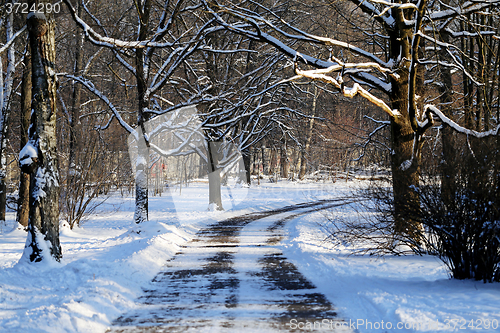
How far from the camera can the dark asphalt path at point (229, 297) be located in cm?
489

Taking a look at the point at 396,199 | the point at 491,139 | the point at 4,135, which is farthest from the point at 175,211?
the point at 491,139

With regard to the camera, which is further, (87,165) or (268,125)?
(268,125)

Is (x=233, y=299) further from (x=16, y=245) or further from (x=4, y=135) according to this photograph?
(x=4, y=135)

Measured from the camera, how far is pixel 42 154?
8.11m

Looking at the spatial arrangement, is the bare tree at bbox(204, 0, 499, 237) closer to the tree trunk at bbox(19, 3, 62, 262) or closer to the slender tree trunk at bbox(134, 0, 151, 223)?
the tree trunk at bbox(19, 3, 62, 262)

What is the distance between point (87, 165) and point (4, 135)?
146 inches

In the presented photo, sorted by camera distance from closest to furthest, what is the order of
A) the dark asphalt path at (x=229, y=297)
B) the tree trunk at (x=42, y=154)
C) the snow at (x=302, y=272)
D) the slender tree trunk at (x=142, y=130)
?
1. the snow at (x=302, y=272)
2. the dark asphalt path at (x=229, y=297)
3. the tree trunk at (x=42, y=154)
4. the slender tree trunk at (x=142, y=130)

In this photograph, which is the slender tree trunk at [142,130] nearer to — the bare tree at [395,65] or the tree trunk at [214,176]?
the bare tree at [395,65]

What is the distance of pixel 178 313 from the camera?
17.5 feet

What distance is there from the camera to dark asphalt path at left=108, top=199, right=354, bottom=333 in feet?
16.1

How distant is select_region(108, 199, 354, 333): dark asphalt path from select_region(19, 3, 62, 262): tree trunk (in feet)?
8.18

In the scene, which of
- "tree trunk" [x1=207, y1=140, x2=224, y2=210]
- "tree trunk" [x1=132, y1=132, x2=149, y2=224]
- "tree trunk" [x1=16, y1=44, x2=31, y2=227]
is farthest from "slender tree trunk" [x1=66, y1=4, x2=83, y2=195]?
"tree trunk" [x1=207, y1=140, x2=224, y2=210]

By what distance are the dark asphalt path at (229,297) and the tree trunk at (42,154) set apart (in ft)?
8.18

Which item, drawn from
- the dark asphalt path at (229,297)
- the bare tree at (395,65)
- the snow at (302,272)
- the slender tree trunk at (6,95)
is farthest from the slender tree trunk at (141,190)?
the bare tree at (395,65)
